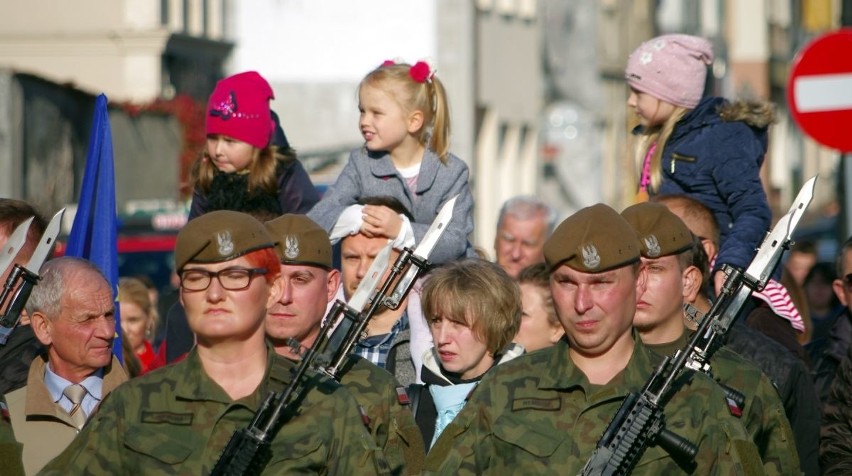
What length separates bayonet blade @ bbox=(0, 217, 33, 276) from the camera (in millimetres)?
8383

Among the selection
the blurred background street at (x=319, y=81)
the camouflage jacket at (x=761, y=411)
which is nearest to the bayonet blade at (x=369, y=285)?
the camouflage jacket at (x=761, y=411)

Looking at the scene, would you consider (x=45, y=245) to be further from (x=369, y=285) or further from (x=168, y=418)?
(x=168, y=418)

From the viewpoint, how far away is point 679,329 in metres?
7.83

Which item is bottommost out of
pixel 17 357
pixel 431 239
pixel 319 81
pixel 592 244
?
pixel 319 81

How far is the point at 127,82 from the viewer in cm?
3225

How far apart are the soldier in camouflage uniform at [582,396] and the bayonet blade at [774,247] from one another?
→ 662 millimetres

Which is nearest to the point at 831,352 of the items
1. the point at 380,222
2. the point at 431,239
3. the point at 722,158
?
the point at 722,158

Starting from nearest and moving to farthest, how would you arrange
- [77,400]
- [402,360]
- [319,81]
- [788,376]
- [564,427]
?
[564,427], [77,400], [788,376], [402,360], [319,81]

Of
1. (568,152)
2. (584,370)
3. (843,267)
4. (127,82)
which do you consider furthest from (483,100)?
(584,370)

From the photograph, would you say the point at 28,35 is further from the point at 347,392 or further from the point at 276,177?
the point at 347,392

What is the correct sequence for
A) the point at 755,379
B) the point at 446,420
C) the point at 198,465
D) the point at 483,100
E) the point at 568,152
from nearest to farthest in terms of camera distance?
the point at 198,465, the point at 755,379, the point at 446,420, the point at 483,100, the point at 568,152

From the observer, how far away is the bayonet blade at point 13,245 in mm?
8383

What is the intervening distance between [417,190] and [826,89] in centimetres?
281

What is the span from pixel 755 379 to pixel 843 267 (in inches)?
85.9
